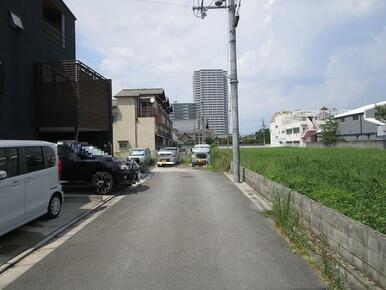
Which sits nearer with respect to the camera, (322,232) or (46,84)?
(322,232)

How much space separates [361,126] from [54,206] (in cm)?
6171

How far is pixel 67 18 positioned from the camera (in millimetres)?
24500

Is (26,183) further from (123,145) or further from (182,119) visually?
(182,119)

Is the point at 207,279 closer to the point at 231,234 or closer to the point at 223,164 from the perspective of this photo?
the point at 231,234

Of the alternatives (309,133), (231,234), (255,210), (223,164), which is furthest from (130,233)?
(309,133)

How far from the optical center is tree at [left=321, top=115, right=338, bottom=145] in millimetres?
66244

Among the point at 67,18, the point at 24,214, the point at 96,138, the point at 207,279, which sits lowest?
the point at 207,279

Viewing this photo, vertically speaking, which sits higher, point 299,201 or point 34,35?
point 34,35

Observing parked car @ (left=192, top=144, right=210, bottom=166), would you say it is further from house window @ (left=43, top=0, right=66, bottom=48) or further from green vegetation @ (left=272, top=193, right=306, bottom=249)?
green vegetation @ (left=272, top=193, right=306, bottom=249)

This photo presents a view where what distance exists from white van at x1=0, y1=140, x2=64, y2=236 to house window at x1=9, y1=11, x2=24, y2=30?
8.12 m

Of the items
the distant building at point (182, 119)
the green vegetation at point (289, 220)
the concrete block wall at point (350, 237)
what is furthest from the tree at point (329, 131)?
the concrete block wall at point (350, 237)

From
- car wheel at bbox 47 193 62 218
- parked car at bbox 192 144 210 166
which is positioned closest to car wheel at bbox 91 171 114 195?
car wheel at bbox 47 193 62 218

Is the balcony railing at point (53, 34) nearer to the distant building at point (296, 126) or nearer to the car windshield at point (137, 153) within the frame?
the car windshield at point (137, 153)

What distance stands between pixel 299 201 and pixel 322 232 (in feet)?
5.65
